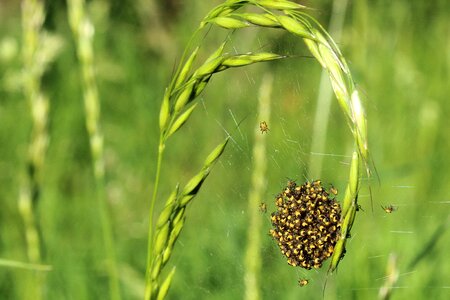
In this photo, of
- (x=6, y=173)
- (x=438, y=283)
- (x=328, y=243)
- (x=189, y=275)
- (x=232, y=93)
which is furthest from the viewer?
(x=6, y=173)

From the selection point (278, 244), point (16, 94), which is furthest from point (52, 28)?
point (278, 244)

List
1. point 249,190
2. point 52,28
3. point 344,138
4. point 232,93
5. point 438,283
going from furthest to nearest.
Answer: point 52,28
point 344,138
point 438,283
point 249,190
point 232,93

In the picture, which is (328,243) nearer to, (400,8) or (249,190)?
(249,190)

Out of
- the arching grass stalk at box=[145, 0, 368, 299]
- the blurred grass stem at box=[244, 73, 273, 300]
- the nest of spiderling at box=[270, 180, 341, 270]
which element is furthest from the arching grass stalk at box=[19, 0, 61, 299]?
the nest of spiderling at box=[270, 180, 341, 270]

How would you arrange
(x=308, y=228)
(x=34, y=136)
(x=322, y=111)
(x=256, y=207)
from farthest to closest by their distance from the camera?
(x=322, y=111) < (x=34, y=136) < (x=256, y=207) < (x=308, y=228)

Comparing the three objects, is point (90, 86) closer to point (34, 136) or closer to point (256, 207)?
point (34, 136)

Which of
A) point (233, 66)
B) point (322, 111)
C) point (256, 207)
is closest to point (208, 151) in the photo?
point (322, 111)

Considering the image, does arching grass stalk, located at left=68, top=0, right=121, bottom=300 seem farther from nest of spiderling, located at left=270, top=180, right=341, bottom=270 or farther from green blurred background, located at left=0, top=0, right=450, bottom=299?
nest of spiderling, located at left=270, top=180, right=341, bottom=270
